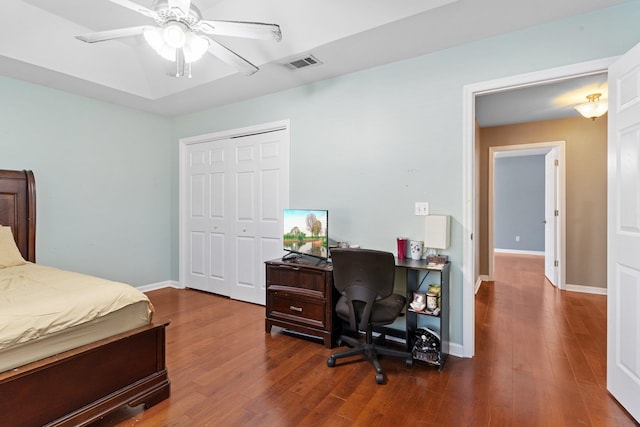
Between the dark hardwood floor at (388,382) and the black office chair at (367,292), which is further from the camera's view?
the black office chair at (367,292)

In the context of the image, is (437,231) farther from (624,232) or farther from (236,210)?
(236,210)

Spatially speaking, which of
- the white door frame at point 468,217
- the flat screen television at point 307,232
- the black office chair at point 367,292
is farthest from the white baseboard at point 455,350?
the flat screen television at point 307,232

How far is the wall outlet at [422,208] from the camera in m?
2.74

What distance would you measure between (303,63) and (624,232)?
2.74 m

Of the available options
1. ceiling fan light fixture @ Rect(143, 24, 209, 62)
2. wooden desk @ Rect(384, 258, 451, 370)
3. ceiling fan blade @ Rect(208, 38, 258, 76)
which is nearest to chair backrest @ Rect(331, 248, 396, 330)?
wooden desk @ Rect(384, 258, 451, 370)

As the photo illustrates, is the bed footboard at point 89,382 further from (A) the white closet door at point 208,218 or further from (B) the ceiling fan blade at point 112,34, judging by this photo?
(A) the white closet door at point 208,218

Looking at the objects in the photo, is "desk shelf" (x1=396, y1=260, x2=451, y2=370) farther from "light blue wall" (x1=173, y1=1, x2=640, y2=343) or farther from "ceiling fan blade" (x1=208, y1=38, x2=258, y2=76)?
"ceiling fan blade" (x1=208, y1=38, x2=258, y2=76)

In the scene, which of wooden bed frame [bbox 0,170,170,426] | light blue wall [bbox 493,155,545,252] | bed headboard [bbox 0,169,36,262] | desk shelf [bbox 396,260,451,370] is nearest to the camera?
wooden bed frame [bbox 0,170,170,426]

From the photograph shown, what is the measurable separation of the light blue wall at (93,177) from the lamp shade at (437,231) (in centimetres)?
393

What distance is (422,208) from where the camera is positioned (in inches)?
109

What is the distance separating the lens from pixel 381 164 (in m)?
2.97

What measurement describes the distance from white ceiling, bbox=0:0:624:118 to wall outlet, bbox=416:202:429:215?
4.38 ft

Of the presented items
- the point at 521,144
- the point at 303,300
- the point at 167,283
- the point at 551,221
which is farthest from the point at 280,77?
the point at 551,221

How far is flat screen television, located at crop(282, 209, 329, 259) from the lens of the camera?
296cm
